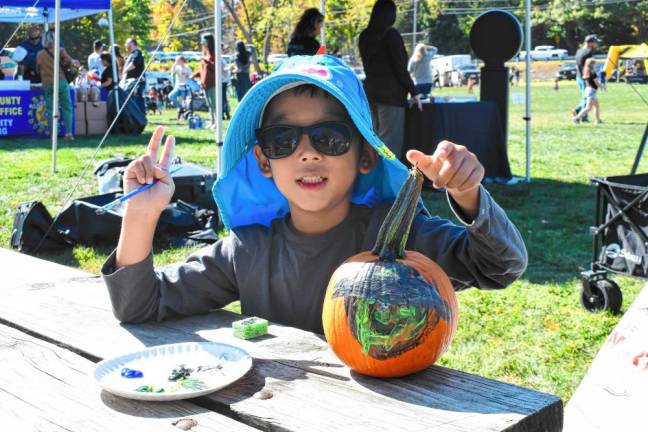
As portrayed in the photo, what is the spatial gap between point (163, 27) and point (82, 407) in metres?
70.1

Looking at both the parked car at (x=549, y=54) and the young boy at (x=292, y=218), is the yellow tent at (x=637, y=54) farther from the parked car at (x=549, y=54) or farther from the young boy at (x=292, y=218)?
the parked car at (x=549, y=54)

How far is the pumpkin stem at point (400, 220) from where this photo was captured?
1536 mm

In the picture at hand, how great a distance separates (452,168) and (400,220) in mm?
170

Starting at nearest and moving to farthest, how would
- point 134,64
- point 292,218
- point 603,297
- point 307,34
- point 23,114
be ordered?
1. point 292,218
2. point 603,297
3. point 307,34
4. point 23,114
5. point 134,64

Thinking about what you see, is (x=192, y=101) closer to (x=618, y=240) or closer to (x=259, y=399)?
(x=618, y=240)

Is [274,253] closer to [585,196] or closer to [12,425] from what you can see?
[12,425]

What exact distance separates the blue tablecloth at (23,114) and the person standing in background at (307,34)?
8.49m

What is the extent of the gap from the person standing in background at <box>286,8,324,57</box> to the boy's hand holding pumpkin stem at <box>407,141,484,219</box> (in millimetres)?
6648

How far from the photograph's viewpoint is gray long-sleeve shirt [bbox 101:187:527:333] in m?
1.98

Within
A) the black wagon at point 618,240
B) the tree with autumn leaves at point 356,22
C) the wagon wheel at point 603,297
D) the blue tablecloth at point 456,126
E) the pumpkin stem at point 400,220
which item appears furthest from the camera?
the tree with autumn leaves at point 356,22

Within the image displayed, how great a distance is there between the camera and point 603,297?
Result: 4562mm

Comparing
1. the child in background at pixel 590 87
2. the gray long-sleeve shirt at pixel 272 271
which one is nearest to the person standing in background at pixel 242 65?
the child in background at pixel 590 87

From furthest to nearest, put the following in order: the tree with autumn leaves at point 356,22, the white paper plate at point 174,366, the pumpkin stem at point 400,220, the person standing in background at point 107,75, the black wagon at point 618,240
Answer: the tree with autumn leaves at point 356,22
the person standing in background at point 107,75
the black wagon at point 618,240
the pumpkin stem at point 400,220
the white paper plate at point 174,366

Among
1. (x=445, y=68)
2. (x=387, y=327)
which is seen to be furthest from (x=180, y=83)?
(x=445, y=68)
